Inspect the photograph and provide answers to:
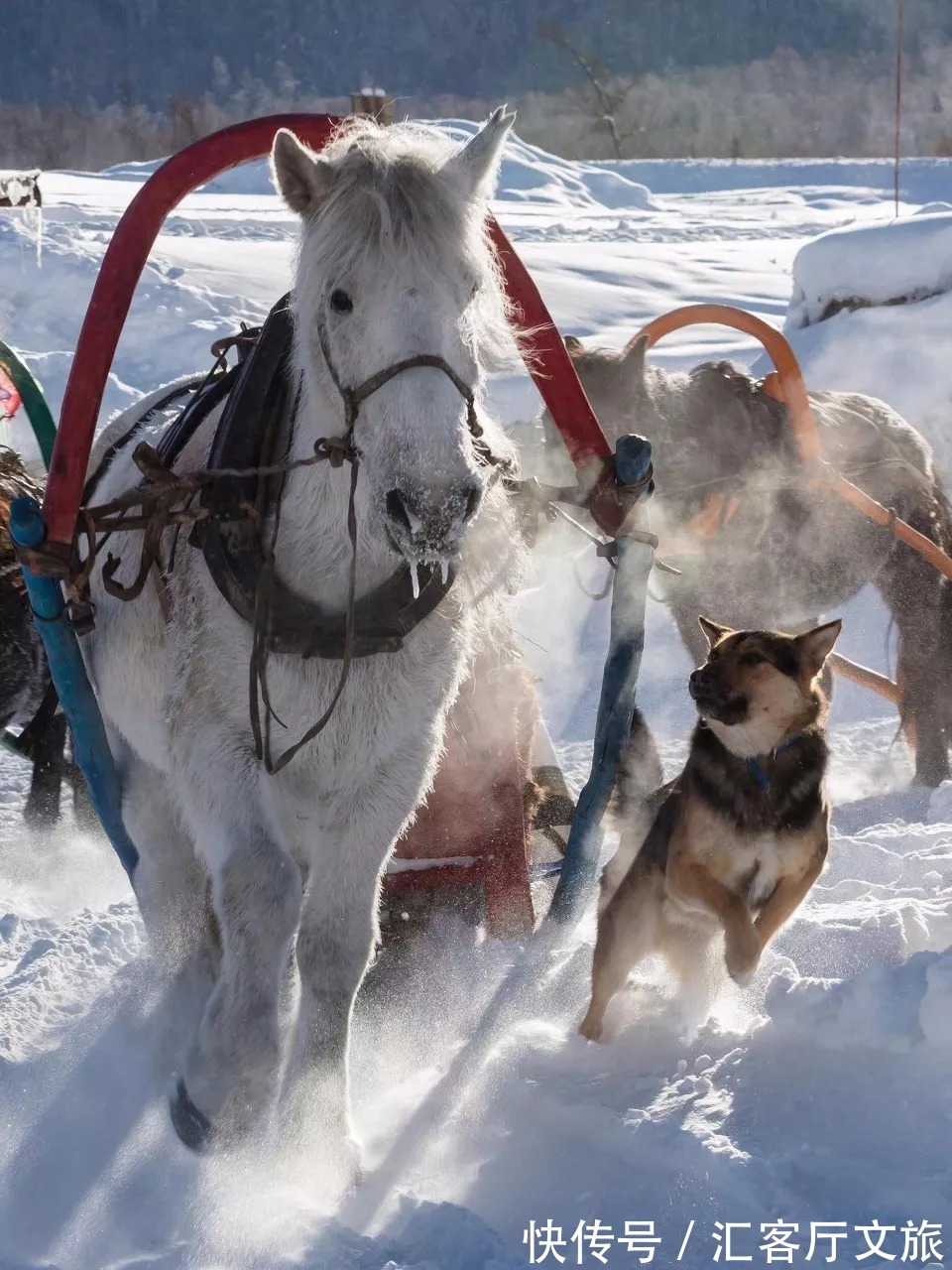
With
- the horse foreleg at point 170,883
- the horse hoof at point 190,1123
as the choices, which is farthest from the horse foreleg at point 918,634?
the horse hoof at point 190,1123

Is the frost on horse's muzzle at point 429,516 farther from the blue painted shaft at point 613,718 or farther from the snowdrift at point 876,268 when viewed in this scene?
the snowdrift at point 876,268

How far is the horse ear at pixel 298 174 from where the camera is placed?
268 cm

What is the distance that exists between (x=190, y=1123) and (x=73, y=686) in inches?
40.1

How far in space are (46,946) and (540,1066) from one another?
174 centimetres

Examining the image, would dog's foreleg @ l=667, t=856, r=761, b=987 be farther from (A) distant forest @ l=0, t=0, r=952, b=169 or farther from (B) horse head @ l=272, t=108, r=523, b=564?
(A) distant forest @ l=0, t=0, r=952, b=169

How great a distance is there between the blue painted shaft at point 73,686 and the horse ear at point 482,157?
1163 millimetres

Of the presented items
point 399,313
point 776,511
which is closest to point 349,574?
point 399,313

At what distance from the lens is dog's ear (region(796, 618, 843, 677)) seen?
3580 mm

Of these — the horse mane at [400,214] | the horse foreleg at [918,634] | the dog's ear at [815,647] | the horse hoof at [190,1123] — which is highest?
the horse mane at [400,214]

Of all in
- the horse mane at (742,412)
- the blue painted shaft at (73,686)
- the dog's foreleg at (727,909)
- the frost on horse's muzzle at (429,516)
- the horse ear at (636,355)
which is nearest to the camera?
the frost on horse's muzzle at (429,516)

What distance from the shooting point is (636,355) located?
526 cm

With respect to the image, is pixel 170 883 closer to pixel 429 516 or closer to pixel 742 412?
pixel 429 516

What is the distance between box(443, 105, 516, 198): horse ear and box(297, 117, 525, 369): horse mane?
0.03 meters

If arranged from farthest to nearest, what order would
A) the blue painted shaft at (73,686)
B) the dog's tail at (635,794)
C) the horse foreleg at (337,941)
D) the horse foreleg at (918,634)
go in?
the horse foreleg at (918,634), the dog's tail at (635,794), the horse foreleg at (337,941), the blue painted shaft at (73,686)
